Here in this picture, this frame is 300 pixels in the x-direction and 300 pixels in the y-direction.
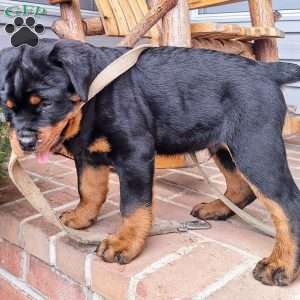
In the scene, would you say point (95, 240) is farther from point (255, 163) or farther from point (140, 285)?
point (255, 163)

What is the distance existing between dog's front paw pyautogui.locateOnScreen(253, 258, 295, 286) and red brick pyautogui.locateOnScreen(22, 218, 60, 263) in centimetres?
77

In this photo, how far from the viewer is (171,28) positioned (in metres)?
2.38

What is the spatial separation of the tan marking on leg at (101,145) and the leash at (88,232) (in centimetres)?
15

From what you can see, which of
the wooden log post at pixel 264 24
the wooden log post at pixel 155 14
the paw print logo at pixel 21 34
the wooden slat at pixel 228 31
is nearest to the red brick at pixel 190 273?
the paw print logo at pixel 21 34

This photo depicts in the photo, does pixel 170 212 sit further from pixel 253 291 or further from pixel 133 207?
pixel 253 291

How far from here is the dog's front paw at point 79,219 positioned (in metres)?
1.68

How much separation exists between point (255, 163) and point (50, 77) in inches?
26.0

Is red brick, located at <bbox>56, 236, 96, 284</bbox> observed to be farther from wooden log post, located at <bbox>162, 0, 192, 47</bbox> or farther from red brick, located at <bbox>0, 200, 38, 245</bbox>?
wooden log post, located at <bbox>162, 0, 192, 47</bbox>

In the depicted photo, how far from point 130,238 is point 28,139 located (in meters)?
0.46

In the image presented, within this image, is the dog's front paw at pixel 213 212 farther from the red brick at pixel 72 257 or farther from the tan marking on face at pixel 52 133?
the tan marking on face at pixel 52 133

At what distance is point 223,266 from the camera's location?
1.45 m

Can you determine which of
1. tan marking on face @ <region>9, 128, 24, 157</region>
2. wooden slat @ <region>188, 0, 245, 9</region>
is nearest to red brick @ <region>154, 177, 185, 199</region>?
tan marking on face @ <region>9, 128, 24, 157</region>

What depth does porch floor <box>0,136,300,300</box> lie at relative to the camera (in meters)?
1.35

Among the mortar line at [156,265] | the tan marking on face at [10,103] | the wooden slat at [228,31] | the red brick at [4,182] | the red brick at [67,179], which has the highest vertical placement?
the wooden slat at [228,31]
